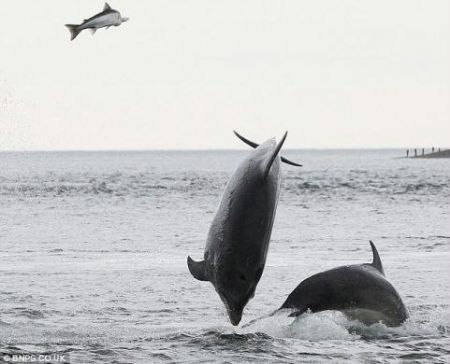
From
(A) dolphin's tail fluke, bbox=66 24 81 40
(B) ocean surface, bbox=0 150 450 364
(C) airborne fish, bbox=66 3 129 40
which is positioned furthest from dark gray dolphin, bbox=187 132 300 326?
(A) dolphin's tail fluke, bbox=66 24 81 40

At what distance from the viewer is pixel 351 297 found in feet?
37.2

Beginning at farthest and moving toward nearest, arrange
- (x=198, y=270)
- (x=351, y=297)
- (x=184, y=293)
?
(x=184, y=293), (x=351, y=297), (x=198, y=270)

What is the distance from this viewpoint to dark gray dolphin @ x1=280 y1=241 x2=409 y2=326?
1134cm

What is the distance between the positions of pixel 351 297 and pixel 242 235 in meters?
4.10

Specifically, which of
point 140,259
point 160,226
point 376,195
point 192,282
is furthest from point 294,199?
point 192,282

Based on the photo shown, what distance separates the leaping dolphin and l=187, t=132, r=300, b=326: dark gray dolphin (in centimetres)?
365

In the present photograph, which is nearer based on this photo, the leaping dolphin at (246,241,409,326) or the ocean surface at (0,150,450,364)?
the ocean surface at (0,150,450,364)

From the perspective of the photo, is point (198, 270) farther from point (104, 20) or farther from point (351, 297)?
point (104, 20)

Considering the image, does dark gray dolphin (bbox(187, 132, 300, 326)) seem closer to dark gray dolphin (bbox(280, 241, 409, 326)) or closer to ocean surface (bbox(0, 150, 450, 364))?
ocean surface (bbox(0, 150, 450, 364))

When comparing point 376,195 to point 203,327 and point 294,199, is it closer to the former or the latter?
point 294,199

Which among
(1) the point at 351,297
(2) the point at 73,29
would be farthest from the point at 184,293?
(2) the point at 73,29

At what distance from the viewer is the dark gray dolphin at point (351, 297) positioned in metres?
11.3

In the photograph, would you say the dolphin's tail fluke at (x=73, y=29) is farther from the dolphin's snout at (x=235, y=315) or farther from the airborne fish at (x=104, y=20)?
the dolphin's snout at (x=235, y=315)

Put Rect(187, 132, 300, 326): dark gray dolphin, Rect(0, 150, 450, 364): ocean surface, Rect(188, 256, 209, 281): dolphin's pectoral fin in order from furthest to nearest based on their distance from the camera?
Rect(0, 150, 450, 364): ocean surface, Rect(188, 256, 209, 281): dolphin's pectoral fin, Rect(187, 132, 300, 326): dark gray dolphin
